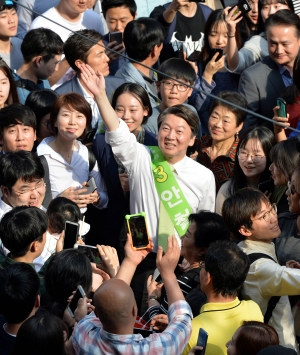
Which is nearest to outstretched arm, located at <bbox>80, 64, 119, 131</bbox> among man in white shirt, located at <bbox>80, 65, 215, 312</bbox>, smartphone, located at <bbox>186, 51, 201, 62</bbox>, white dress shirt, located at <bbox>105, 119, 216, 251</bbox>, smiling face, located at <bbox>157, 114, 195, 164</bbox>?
man in white shirt, located at <bbox>80, 65, 215, 312</bbox>

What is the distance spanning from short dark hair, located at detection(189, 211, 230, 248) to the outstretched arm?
0.90 metres

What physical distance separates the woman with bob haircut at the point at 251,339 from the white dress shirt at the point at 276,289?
1.65 ft

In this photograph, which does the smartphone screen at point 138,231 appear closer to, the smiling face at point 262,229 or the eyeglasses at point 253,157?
the smiling face at point 262,229

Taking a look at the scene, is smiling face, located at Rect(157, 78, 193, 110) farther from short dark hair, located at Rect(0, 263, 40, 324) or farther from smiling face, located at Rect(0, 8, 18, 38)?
short dark hair, located at Rect(0, 263, 40, 324)

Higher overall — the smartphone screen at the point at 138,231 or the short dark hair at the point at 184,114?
the short dark hair at the point at 184,114

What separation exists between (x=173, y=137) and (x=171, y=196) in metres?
0.41

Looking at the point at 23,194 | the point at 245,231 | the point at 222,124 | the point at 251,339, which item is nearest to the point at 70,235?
the point at 23,194

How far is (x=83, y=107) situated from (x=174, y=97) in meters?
0.84

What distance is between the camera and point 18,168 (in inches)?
195

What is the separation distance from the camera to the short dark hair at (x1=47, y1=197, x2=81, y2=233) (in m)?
4.90

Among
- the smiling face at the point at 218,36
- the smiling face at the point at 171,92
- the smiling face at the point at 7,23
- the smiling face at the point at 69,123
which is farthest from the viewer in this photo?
the smiling face at the point at 218,36

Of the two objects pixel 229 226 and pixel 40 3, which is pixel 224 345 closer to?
pixel 229 226

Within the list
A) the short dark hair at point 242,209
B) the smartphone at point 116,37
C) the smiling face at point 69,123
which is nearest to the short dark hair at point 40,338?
the short dark hair at point 242,209

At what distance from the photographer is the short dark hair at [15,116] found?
5465 millimetres
